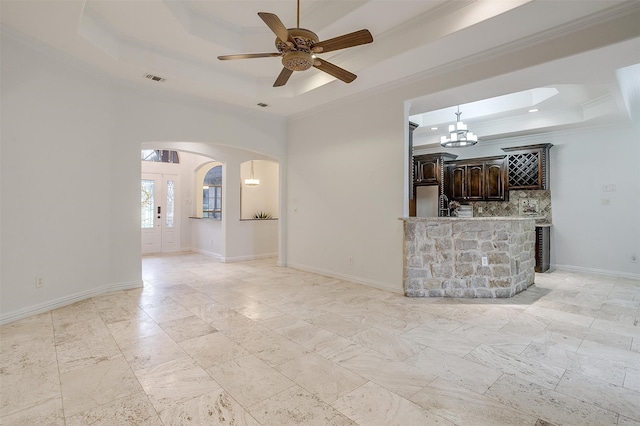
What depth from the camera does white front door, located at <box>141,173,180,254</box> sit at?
8328mm

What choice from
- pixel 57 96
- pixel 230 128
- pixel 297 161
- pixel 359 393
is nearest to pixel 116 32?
pixel 57 96

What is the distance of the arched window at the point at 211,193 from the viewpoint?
9273mm

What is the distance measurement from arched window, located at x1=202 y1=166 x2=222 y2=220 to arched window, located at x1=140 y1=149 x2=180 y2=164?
96 cm

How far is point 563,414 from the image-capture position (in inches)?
74.3

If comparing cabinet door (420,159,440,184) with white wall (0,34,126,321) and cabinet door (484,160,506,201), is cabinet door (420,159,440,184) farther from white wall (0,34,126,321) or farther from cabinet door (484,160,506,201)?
white wall (0,34,126,321)

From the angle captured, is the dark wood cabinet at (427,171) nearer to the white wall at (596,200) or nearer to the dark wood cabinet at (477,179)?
the dark wood cabinet at (477,179)

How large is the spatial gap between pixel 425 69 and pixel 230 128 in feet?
11.4

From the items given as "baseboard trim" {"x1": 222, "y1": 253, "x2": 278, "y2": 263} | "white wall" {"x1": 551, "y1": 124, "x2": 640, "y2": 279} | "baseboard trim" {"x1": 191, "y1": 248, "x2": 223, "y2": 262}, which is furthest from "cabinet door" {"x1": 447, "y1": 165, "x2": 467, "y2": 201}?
"baseboard trim" {"x1": 191, "y1": 248, "x2": 223, "y2": 262}

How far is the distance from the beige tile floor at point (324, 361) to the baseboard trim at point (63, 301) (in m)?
0.10

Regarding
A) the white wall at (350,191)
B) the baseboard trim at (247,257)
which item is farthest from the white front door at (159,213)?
the white wall at (350,191)

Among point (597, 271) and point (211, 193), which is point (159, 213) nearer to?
point (211, 193)

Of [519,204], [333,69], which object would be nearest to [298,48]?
[333,69]

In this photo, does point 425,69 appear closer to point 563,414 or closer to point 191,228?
point 563,414

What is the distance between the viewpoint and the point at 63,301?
12.7 ft
